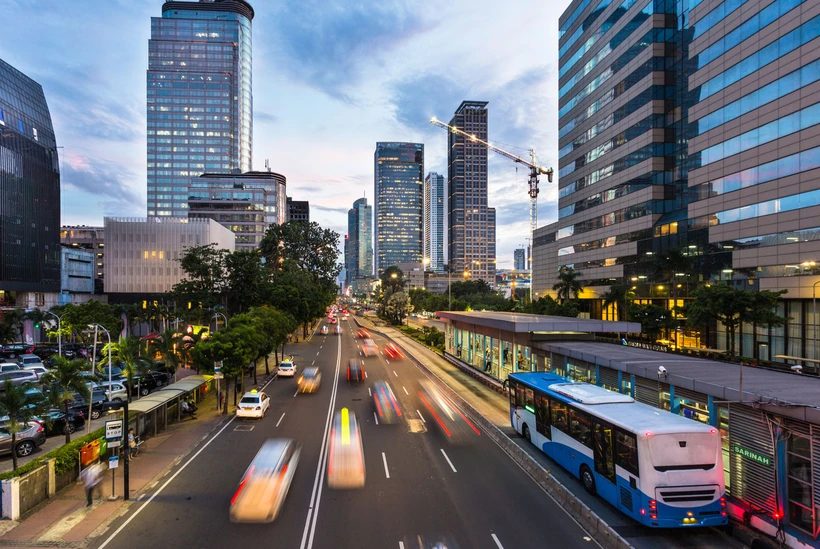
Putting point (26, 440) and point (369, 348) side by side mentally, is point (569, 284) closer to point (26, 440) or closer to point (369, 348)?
point (369, 348)

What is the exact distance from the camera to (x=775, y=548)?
34.7ft

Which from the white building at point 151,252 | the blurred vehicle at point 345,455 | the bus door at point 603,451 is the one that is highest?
the white building at point 151,252

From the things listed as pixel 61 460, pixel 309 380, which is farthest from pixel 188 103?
pixel 61 460

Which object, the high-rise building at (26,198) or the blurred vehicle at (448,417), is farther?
the high-rise building at (26,198)

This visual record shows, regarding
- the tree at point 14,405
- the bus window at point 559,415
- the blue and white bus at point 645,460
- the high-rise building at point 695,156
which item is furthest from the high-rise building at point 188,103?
the blue and white bus at point 645,460

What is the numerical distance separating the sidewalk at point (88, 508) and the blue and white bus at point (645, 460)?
14.7 metres

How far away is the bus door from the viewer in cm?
1306

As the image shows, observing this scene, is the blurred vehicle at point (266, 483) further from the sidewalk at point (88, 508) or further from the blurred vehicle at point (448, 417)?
the blurred vehicle at point (448, 417)

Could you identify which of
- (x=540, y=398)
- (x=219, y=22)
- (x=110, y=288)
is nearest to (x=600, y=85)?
(x=540, y=398)

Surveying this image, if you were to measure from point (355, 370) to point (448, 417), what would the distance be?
18568 millimetres

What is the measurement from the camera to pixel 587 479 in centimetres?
1449

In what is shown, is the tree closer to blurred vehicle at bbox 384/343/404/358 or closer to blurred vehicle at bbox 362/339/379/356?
blurred vehicle at bbox 384/343/404/358

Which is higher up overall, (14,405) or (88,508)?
(14,405)

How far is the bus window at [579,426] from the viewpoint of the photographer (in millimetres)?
14430
